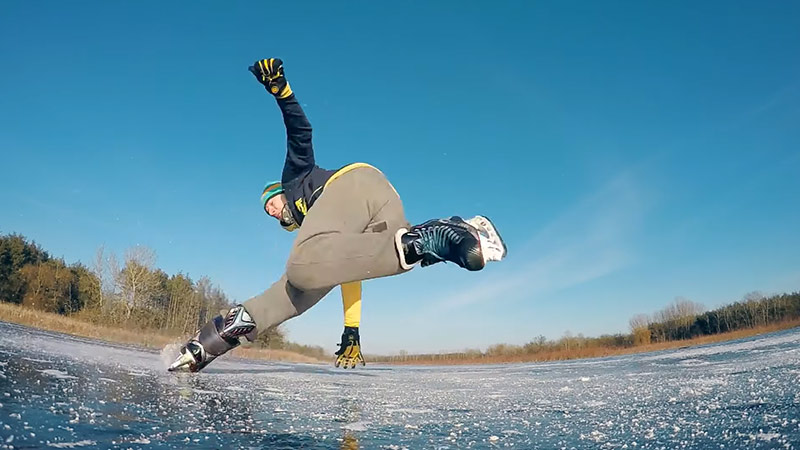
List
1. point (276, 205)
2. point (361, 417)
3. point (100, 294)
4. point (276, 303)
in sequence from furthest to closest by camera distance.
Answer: point (100, 294) → point (276, 205) → point (276, 303) → point (361, 417)

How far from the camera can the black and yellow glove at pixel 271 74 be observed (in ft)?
6.73

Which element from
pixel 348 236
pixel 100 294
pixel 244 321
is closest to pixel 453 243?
pixel 348 236

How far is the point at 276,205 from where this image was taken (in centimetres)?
256

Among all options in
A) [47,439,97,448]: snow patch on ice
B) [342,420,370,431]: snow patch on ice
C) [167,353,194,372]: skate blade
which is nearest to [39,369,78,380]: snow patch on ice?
[167,353,194,372]: skate blade

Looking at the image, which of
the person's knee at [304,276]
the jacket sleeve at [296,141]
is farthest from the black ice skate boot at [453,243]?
the jacket sleeve at [296,141]

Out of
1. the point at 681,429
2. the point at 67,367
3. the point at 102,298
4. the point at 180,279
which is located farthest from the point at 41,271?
the point at 681,429

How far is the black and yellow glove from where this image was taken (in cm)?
205

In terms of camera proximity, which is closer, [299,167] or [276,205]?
[299,167]

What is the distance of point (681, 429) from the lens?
3.90 feet

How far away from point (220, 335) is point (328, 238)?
2.77 ft

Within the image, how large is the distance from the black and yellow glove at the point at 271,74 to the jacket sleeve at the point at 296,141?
0.23 feet

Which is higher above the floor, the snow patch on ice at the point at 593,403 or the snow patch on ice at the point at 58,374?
the snow patch on ice at the point at 58,374

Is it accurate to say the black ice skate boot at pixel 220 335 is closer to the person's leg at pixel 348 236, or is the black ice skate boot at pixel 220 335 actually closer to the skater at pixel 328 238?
the skater at pixel 328 238

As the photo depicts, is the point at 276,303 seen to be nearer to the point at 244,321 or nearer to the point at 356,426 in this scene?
the point at 244,321
